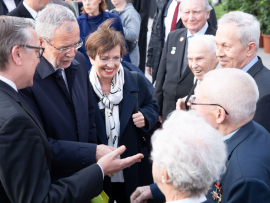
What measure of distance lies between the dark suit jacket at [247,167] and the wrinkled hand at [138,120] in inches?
42.2

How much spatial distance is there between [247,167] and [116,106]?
143 centimetres

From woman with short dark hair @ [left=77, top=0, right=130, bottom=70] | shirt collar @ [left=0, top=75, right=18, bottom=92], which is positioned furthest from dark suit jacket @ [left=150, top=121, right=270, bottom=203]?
woman with short dark hair @ [left=77, top=0, right=130, bottom=70]

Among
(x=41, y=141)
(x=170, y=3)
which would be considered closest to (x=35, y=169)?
(x=41, y=141)

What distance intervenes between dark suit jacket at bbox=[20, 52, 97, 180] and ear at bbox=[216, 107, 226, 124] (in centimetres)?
93

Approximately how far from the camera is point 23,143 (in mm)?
1492

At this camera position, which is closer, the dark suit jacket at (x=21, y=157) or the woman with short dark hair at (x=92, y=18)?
the dark suit jacket at (x=21, y=157)

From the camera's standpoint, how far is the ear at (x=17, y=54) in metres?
1.64

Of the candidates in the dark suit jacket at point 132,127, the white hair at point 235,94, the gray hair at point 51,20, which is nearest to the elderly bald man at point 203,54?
the dark suit jacket at point 132,127

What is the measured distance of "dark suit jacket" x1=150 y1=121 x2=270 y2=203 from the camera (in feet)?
5.11

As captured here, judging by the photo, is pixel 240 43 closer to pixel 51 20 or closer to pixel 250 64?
pixel 250 64

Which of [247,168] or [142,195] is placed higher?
[247,168]

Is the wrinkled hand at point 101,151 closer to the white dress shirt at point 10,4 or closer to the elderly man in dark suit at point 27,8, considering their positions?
the elderly man in dark suit at point 27,8

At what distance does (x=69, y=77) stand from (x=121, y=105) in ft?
2.04

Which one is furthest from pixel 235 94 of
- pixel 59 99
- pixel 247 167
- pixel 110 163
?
pixel 59 99
